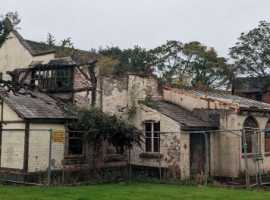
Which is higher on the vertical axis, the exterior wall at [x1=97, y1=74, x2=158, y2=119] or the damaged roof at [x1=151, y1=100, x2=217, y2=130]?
the exterior wall at [x1=97, y1=74, x2=158, y2=119]

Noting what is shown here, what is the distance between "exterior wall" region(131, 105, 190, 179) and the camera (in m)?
15.3

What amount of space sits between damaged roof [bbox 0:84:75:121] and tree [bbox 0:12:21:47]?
15.8 metres

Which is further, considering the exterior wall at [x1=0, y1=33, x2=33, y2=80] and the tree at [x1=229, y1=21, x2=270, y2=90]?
the tree at [x1=229, y1=21, x2=270, y2=90]

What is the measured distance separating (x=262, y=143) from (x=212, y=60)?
25.4m

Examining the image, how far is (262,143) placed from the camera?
17.9 metres

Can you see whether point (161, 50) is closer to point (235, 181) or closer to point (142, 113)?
point (142, 113)

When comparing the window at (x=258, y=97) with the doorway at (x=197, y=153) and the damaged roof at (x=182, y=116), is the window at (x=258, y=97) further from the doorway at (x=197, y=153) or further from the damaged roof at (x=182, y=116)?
the doorway at (x=197, y=153)

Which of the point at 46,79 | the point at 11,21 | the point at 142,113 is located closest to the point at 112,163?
the point at 142,113

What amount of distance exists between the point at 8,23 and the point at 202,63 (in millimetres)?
22767

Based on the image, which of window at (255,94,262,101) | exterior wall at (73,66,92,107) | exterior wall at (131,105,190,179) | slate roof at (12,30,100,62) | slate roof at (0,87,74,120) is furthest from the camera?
window at (255,94,262,101)

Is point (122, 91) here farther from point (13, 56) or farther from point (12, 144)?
point (13, 56)

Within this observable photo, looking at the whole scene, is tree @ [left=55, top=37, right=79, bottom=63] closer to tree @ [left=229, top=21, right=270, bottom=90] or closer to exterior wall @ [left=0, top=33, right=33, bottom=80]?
exterior wall @ [left=0, top=33, right=33, bottom=80]

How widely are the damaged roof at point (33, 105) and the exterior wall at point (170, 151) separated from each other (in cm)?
429

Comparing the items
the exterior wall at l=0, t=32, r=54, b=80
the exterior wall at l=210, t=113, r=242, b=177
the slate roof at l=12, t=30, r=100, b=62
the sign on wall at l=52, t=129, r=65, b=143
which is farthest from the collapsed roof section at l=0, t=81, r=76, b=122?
the exterior wall at l=210, t=113, r=242, b=177
